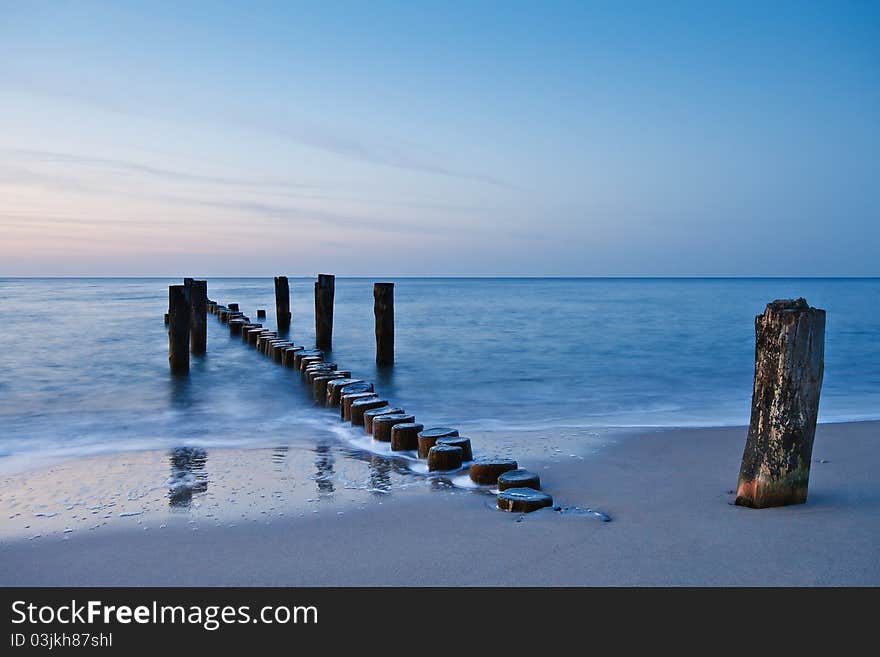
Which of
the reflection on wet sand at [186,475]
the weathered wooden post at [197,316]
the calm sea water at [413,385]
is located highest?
the weathered wooden post at [197,316]

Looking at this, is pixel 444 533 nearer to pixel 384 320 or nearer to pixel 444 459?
pixel 444 459

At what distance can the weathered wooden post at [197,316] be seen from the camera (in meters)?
14.5

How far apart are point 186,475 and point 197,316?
33.3 ft

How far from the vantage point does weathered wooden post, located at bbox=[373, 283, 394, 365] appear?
511 inches

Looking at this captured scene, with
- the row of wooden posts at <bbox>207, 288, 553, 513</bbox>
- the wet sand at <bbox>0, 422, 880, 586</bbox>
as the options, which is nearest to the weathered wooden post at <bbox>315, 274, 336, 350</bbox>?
the row of wooden posts at <bbox>207, 288, 553, 513</bbox>

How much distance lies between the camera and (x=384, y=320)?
1330cm

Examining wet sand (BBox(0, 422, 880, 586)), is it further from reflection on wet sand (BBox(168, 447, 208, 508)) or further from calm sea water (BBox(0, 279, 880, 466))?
calm sea water (BBox(0, 279, 880, 466))

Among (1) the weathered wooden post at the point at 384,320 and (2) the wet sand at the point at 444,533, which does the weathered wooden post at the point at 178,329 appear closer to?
(1) the weathered wooden post at the point at 384,320

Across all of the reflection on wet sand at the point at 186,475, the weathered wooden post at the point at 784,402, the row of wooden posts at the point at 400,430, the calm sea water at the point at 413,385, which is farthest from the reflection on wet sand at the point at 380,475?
the weathered wooden post at the point at 784,402

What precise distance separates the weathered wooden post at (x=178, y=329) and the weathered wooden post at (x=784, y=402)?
32.8 feet

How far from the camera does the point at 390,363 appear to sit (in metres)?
13.6

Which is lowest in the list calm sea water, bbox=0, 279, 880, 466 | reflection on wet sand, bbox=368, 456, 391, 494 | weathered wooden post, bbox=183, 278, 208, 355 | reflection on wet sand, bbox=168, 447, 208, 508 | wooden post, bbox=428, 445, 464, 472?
calm sea water, bbox=0, 279, 880, 466
